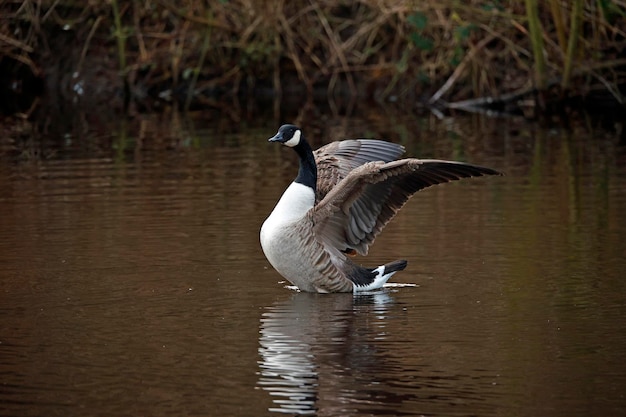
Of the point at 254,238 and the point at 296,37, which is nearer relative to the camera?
the point at 254,238

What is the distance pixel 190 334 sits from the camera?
7398 mm

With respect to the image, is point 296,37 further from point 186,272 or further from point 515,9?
point 186,272

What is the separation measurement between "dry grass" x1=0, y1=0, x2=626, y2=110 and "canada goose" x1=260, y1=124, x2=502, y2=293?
470 inches

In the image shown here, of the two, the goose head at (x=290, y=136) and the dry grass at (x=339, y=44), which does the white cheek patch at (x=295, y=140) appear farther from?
the dry grass at (x=339, y=44)

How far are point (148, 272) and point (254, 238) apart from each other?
1.44 meters

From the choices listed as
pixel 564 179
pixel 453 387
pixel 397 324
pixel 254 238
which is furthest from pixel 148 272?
pixel 564 179

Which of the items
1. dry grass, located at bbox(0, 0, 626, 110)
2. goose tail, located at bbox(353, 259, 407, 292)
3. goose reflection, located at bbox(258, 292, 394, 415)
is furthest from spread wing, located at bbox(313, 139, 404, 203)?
dry grass, located at bbox(0, 0, 626, 110)

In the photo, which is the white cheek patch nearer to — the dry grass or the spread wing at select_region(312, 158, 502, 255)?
the spread wing at select_region(312, 158, 502, 255)

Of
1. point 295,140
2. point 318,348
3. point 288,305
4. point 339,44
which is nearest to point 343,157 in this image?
point 295,140

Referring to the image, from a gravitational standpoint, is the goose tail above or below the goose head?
below

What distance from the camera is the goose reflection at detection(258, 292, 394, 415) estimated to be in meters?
6.18

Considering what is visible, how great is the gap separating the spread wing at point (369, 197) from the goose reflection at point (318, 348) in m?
0.47

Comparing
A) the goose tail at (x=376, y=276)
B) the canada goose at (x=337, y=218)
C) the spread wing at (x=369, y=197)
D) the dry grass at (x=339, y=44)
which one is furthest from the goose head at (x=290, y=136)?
the dry grass at (x=339, y=44)

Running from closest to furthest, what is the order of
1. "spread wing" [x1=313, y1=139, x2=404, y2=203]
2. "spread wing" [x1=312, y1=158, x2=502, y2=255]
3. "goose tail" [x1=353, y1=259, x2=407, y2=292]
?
"spread wing" [x1=312, y1=158, x2=502, y2=255], "goose tail" [x1=353, y1=259, x2=407, y2=292], "spread wing" [x1=313, y1=139, x2=404, y2=203]
